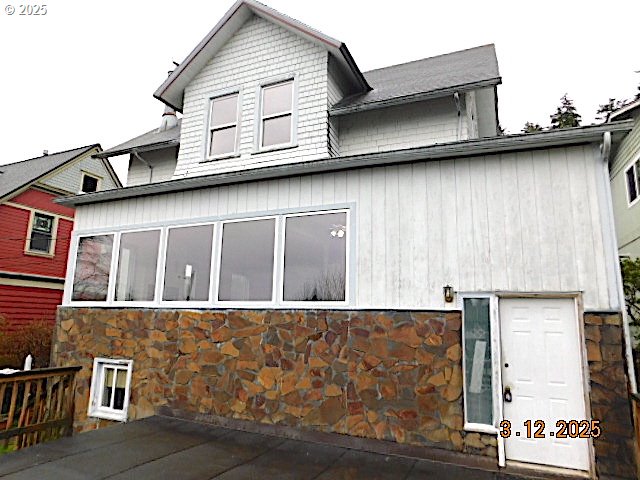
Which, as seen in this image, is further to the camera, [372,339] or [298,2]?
[298,2]

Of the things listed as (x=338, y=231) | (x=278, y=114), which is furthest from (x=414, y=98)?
(x=338, y=231)

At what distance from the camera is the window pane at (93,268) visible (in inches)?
291

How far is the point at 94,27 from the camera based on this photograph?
1072 cm

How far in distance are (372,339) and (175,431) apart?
9.83 feet

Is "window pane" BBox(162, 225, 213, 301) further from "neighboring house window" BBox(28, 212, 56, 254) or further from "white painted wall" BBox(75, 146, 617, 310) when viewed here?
"neighboring house window" BBox(28, 212, 56, 254)

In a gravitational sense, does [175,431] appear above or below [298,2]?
below

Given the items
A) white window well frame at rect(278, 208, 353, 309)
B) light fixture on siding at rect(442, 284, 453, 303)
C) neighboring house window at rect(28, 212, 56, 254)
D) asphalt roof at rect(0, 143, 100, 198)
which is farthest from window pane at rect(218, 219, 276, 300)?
asphalt roof at rect(0, 143, 100, 198)

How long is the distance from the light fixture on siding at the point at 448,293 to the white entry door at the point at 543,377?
583 millimetres

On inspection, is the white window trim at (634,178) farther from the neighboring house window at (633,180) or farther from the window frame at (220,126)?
the window frame at (220,126)

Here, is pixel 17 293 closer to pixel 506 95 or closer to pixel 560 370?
pixel 560 370

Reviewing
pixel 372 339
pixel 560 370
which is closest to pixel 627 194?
pixel 560 370

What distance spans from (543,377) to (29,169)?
58.6 feet

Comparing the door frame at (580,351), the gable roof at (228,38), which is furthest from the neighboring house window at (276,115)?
the door frame at (580,351)

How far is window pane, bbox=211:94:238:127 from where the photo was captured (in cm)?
819
